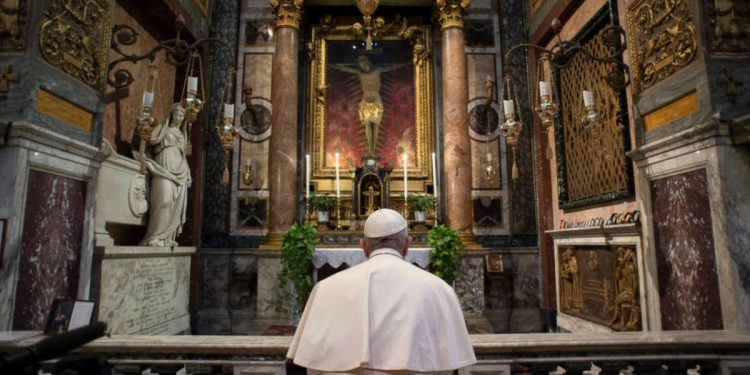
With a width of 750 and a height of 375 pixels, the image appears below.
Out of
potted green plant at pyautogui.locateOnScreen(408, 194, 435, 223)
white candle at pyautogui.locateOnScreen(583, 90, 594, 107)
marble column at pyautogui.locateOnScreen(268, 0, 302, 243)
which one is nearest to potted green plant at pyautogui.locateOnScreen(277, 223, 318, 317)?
marble column at pyautogui.locateOnScreen(268, 0, 302, 243)

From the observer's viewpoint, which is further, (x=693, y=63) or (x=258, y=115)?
(x=258, y=115)

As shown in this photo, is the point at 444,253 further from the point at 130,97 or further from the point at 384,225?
the point at 130,97

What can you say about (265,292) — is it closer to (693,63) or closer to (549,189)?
(549,189)

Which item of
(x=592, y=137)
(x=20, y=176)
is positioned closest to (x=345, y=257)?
(x=592, y=137)

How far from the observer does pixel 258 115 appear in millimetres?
8961

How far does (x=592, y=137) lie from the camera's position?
6527 mm

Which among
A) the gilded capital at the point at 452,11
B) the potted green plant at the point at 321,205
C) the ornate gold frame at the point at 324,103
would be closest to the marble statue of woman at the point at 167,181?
the potted green plant at the point at 321,205

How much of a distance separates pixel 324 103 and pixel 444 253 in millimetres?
4140

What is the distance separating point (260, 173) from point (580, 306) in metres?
5.99

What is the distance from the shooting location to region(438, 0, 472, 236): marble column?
27.2 ft

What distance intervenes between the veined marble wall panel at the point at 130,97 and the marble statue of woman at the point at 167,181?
16.6 inches

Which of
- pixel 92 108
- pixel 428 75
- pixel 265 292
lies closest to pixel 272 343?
pixel 92 108

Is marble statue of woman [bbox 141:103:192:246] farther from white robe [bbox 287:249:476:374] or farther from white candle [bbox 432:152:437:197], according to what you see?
white robe [bbox 287:249:476:374]

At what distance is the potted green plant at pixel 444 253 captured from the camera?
23.1ft
